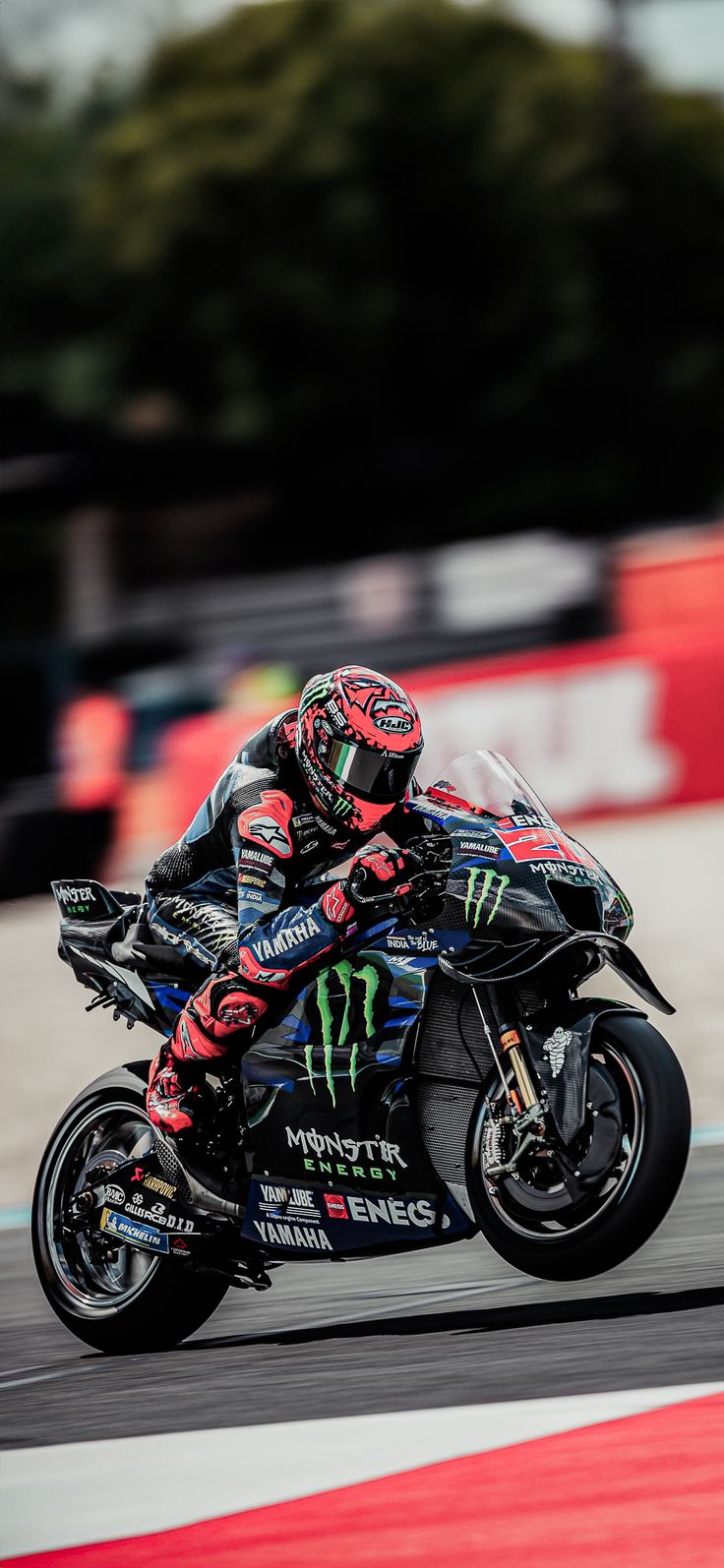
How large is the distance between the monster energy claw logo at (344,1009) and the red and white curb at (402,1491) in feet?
2.64

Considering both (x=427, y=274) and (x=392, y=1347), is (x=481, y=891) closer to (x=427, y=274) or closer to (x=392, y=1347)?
(x=392, y=1347)

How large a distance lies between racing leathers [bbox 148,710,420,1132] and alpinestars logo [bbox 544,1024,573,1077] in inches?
18.4

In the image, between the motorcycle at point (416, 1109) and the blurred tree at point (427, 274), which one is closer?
the motorcycle at point (416, 1109)

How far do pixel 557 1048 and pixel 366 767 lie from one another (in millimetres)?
777

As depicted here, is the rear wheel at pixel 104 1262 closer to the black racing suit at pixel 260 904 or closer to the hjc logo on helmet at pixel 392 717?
the black racing suit at pixel 260 904

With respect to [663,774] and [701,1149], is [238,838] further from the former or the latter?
[663,774]

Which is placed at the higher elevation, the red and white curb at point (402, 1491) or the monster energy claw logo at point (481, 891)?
the monster energy claw logo at point (481, 891)

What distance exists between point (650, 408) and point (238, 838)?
29.8 meters

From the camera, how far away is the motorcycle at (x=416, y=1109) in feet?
13.5

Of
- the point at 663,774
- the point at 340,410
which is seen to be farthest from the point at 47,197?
the point at 663,774

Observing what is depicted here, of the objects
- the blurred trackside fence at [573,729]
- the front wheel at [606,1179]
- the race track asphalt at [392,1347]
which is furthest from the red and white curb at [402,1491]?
the blurred trackside fence at [573,729]

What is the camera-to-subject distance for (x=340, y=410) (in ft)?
120

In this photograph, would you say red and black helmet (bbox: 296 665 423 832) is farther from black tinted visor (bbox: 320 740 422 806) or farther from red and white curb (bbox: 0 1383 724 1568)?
red and white curb (bbox: 0 1383 724 1568)

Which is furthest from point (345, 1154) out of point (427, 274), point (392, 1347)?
point (427, 274)
